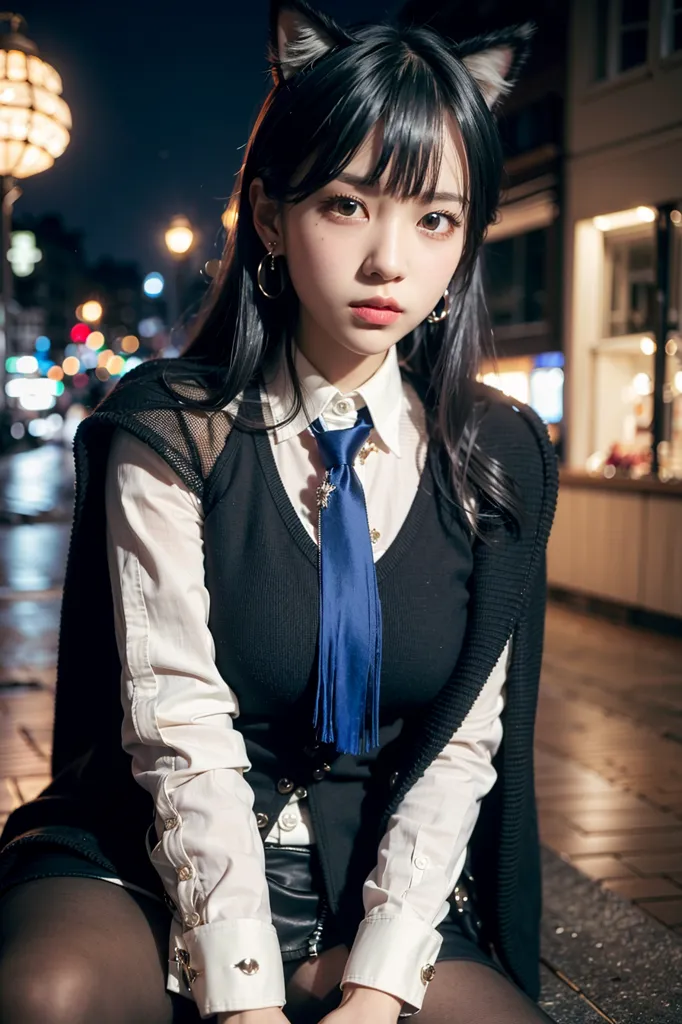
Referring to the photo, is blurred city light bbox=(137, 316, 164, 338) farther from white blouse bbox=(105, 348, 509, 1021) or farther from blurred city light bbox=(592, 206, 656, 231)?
white blouse bbox=(105, 348, 509, 1021)

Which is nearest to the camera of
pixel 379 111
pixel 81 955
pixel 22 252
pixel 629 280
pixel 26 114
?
pixel 81 955

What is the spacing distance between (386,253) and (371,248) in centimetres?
2

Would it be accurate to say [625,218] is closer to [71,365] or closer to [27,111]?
[27,111]

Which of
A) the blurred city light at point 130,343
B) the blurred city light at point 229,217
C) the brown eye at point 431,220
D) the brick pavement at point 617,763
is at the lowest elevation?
the brick pavement at point 617,763

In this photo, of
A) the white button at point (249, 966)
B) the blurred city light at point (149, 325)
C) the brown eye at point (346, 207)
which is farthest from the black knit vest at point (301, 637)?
the blurred city light at point (149, 325)

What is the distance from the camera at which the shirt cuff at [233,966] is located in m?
1.24

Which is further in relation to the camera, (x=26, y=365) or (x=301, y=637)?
(x=26, y=365)

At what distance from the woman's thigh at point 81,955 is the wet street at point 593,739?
3.16 feet

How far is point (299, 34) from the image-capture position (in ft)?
4.74

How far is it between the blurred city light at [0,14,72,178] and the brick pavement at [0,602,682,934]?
3739 mm

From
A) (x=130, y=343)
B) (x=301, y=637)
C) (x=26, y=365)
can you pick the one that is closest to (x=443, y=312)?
(x=301, y=637)

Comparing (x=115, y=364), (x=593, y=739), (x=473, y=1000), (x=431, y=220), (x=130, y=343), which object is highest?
(x=130, y=343)

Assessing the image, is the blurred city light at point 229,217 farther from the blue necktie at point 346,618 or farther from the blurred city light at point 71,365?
the blurred city light at point 71,365

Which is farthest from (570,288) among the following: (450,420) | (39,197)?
(450,420)
